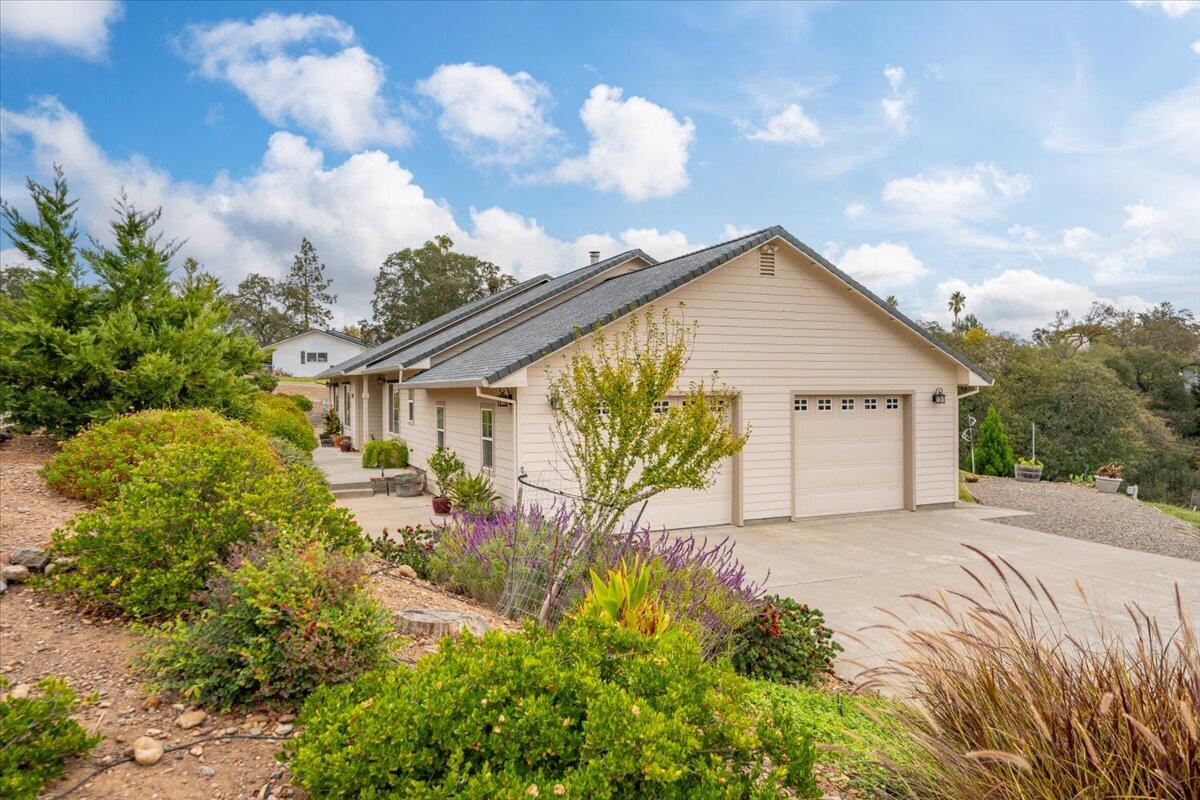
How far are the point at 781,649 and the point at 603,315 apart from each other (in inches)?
256

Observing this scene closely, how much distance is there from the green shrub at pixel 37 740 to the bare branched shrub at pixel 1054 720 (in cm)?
306

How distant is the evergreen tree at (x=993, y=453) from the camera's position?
20203 mm

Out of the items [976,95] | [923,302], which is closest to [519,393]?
[976,95]

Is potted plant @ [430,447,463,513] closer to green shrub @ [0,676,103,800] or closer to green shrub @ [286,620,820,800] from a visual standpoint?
green shrub @ [0,676,103,800]

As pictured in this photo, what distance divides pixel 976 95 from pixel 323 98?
1272 centimetres

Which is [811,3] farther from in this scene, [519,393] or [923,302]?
[923,302]

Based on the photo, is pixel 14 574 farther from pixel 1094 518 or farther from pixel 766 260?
pixel 1094 518

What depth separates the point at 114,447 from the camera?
23.2ft

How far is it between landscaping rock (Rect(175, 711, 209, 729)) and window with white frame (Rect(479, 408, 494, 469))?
27.2 feet

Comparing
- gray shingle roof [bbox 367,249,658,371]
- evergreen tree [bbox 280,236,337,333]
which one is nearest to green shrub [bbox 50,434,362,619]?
gray shingle roof [bbox 367,249,658,371]

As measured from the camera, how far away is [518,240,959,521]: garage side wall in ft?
35.1

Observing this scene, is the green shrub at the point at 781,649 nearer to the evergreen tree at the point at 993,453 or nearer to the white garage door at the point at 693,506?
the white garage door at the point at 693,506

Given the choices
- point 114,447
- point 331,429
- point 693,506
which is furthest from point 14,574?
point 331,429

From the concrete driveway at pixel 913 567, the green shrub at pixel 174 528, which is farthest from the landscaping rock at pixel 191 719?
the concrete driveway at pixel 913 567
